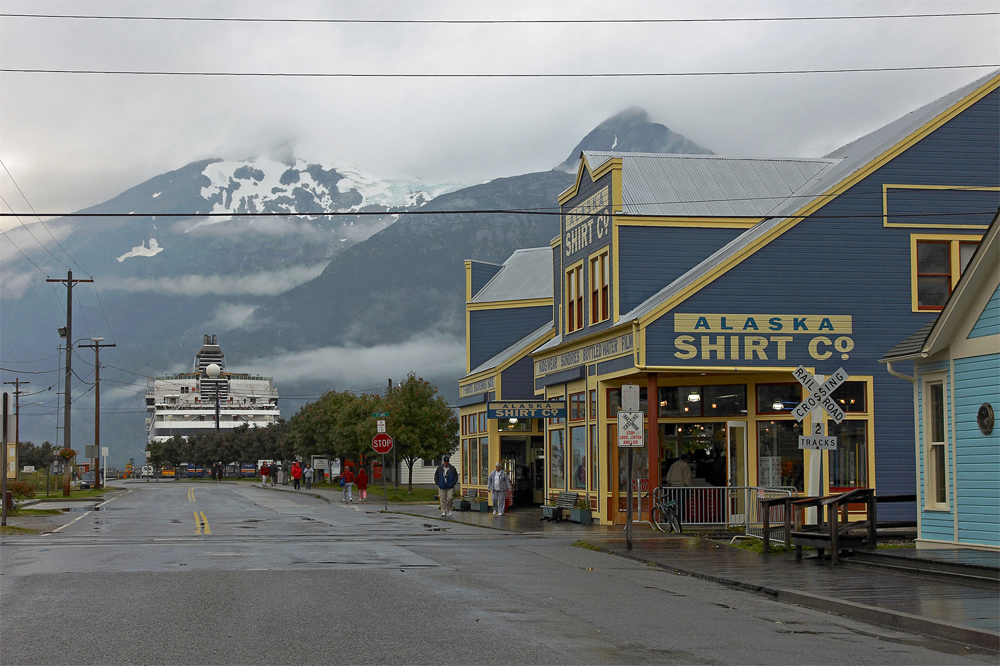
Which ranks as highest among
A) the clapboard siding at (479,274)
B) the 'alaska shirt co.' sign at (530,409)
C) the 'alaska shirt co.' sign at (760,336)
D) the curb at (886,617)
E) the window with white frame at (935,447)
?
the clapboard siding at (479,274)

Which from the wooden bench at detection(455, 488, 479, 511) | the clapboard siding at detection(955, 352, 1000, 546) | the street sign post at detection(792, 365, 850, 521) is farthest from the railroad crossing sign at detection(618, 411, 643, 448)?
the wooden bench at detection(455, 488, 479, 511)

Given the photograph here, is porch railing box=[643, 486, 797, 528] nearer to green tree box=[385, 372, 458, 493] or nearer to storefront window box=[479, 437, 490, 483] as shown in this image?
storefront window box=[479, 437, 490, 483]

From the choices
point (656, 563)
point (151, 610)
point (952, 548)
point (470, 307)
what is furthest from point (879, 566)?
point (470, 307)

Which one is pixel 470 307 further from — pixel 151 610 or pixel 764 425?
pixel 151 610

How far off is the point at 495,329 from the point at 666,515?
23.4m

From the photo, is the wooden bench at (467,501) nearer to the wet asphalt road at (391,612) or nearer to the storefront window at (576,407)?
the storefront window at (576,407)

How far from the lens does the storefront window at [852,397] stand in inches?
1120

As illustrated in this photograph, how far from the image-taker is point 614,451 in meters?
31.3

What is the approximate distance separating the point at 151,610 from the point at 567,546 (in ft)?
39.5

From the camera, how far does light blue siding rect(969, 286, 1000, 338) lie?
696 inches

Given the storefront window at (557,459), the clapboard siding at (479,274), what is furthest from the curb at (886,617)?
the clapboard siding at (479,274)

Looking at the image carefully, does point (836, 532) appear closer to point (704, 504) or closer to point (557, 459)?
point (704, 504)

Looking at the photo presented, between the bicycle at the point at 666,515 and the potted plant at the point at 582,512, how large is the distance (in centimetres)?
351

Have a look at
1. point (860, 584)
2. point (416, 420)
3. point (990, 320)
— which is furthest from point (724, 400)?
point (416, 420)
